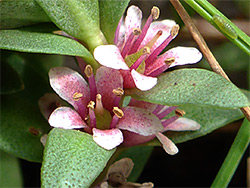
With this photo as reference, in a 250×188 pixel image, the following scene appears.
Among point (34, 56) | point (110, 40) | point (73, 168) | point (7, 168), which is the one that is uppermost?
point (110, 40)

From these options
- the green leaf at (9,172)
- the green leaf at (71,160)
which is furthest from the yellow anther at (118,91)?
the green leaf at (9,172)

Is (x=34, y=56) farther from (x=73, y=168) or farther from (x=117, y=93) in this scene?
(x=73, y=168)

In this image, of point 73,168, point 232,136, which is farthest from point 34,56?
point 232,136

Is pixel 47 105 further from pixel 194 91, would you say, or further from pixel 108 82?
pixel 194 91

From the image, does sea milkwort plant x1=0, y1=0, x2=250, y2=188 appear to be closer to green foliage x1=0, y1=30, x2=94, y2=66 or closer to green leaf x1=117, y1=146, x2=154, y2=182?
green foliage x1=0, y1=30, x2=94, y2=66

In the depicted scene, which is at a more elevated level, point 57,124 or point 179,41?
point 57,124
